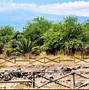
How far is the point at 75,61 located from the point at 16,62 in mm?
6007

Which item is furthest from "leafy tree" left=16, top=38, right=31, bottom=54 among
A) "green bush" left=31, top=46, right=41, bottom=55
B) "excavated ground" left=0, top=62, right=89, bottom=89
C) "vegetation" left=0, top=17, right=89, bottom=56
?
"excavated ground" left=0, top=62, right=89, bottom=89

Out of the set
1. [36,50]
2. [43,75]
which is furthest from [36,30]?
[43,75]

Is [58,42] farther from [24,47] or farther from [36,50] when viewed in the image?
[24,47]

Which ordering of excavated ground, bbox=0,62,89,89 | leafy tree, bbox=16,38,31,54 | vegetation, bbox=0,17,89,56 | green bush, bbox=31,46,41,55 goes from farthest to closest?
1. green bush, bbox=31,46,41,55
2. leafy tree, bbox=16,38,31,54
3. vegetation, bbox=0,17,89,56
4. excavated ground, bbox=0,62,89,89

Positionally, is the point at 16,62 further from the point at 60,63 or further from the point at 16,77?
the point at 16,77

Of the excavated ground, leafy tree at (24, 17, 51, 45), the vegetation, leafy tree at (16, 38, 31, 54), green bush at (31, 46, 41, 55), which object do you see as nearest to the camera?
the excavated ground

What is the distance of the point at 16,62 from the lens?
125 ft

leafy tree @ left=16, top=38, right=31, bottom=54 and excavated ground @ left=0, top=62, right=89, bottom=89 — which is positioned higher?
excavated ground @ left=0, top=62, right=89, bottom=89

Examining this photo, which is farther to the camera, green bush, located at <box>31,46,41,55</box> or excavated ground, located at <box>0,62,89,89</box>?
green bush, located at <box>31,46,41,55</box>

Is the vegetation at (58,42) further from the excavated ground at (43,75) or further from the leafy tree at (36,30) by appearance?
the excavated ground at (43,75)

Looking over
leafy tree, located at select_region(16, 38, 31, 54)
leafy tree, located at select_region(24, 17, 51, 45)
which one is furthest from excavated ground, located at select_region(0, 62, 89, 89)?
leafy tree, located at select_region(24, 17, 51, 45)

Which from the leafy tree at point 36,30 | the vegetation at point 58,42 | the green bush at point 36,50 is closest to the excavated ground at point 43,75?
the vegetation at point 58,42

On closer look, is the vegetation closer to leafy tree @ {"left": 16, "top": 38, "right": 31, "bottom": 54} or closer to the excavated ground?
leafy tree @ {"left": 16, "top": 38, "right": 31, "bottom": 54}

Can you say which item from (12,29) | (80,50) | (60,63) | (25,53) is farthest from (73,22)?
(12,29)
